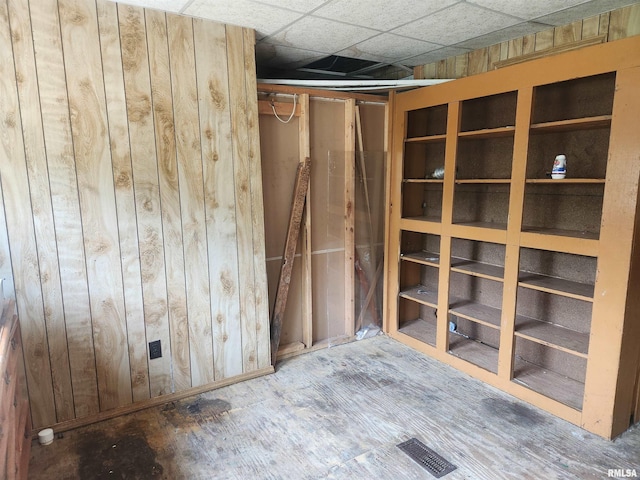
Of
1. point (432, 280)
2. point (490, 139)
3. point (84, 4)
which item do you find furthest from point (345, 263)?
point (84, 4)

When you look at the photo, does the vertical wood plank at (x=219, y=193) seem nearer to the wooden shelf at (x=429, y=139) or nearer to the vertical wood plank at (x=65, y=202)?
the vertical wood plank at (x=65, y=202)

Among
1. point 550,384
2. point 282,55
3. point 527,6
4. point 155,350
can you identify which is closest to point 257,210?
point 155,350

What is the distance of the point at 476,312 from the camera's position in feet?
10.4

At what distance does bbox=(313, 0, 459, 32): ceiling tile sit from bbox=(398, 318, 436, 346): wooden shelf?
2464 millimetres

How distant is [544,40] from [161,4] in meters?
2.46

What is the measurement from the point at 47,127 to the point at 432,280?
10.4ft

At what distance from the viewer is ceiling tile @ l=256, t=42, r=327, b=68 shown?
10.2 ft

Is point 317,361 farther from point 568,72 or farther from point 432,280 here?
point 568,72

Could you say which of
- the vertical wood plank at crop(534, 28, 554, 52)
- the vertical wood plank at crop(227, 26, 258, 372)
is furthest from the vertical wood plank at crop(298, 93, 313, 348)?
the vertical wood plank at crop(534, 28, 554, 52)

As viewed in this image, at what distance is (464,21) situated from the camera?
257 centimetres

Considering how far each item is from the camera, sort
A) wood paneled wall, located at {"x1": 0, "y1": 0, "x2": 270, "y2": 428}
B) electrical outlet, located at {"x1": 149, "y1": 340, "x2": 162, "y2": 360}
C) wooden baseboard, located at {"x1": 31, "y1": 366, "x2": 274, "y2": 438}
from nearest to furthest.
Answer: wood paneled wall, located at {"x1": 0, "y1": 0, "x2": 270, "y2": 428} < wooden baseboard, located at {"x1": 31, "y1": 366, "x2": 274, "y2": 438} < electrical outlet, located at {"x1": 149, "y1": 340, "x2": 162, "y2": 360}

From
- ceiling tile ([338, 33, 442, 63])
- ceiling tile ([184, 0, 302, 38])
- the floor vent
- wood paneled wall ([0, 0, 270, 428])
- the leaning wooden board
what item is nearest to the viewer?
the leaning wooden board

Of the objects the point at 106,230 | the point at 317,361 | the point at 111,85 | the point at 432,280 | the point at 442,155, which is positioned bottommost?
the point at 317,361

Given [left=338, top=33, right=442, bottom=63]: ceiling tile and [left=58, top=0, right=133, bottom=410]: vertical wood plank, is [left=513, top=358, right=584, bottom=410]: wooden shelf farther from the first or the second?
[left=58, top=0, right=133, bottom=410]: vertical wood plank
